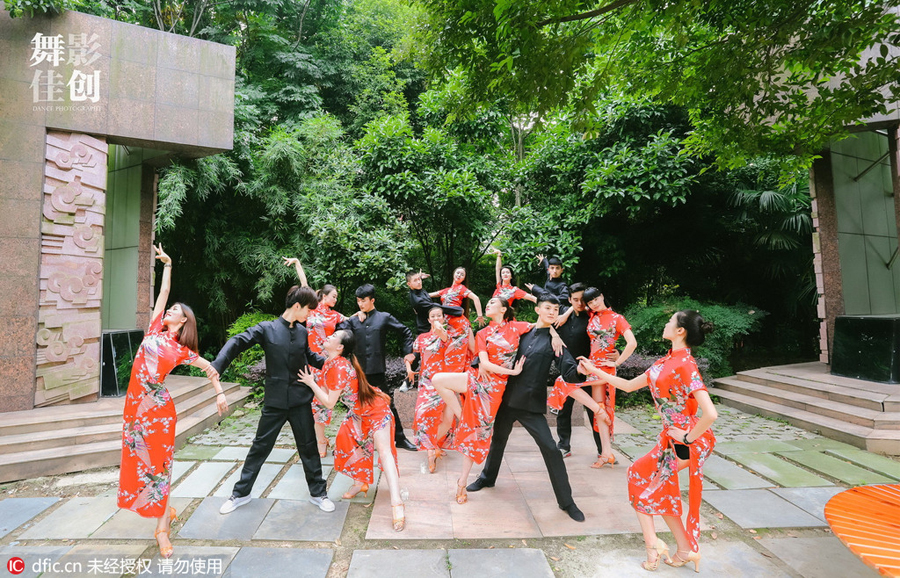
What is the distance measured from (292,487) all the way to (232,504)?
61 centimetres

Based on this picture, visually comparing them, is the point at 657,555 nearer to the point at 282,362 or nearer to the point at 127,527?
the point at 282,362

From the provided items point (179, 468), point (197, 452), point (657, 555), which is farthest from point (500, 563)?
point (197, 452)

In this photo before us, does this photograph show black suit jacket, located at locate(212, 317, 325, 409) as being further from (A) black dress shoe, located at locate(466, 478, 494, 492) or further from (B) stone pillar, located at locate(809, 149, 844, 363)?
(B) stone pillar, located at locate(809, 149, 844, 363)

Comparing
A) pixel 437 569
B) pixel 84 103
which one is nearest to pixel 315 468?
pixel 437 569

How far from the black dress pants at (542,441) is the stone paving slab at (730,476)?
174 centimetres

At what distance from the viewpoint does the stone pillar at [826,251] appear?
772 cm

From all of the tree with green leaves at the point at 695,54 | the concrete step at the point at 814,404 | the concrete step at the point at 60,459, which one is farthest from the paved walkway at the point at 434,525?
the tree with green leaves at the point at 695,54

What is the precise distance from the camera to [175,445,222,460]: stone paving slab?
15.8 feet

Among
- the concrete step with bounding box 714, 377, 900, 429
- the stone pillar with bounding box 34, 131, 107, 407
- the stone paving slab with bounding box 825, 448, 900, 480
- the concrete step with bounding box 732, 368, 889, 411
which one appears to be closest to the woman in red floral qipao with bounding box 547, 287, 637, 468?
the stone paving slab with bounding box 825, 448, 900, 480

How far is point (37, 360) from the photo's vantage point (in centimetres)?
554

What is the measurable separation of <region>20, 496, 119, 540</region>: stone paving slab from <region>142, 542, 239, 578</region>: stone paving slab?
880 millimetres

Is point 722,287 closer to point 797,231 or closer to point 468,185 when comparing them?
point 797,231

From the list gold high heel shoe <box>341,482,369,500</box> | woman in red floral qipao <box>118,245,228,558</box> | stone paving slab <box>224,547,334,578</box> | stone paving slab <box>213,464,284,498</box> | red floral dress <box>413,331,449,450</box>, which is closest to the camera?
stone paving slab <box>224,547,334,578</box>

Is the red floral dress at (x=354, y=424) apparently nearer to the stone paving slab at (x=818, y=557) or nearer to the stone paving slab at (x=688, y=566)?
the stone paving slab at (x=688, y=566)
